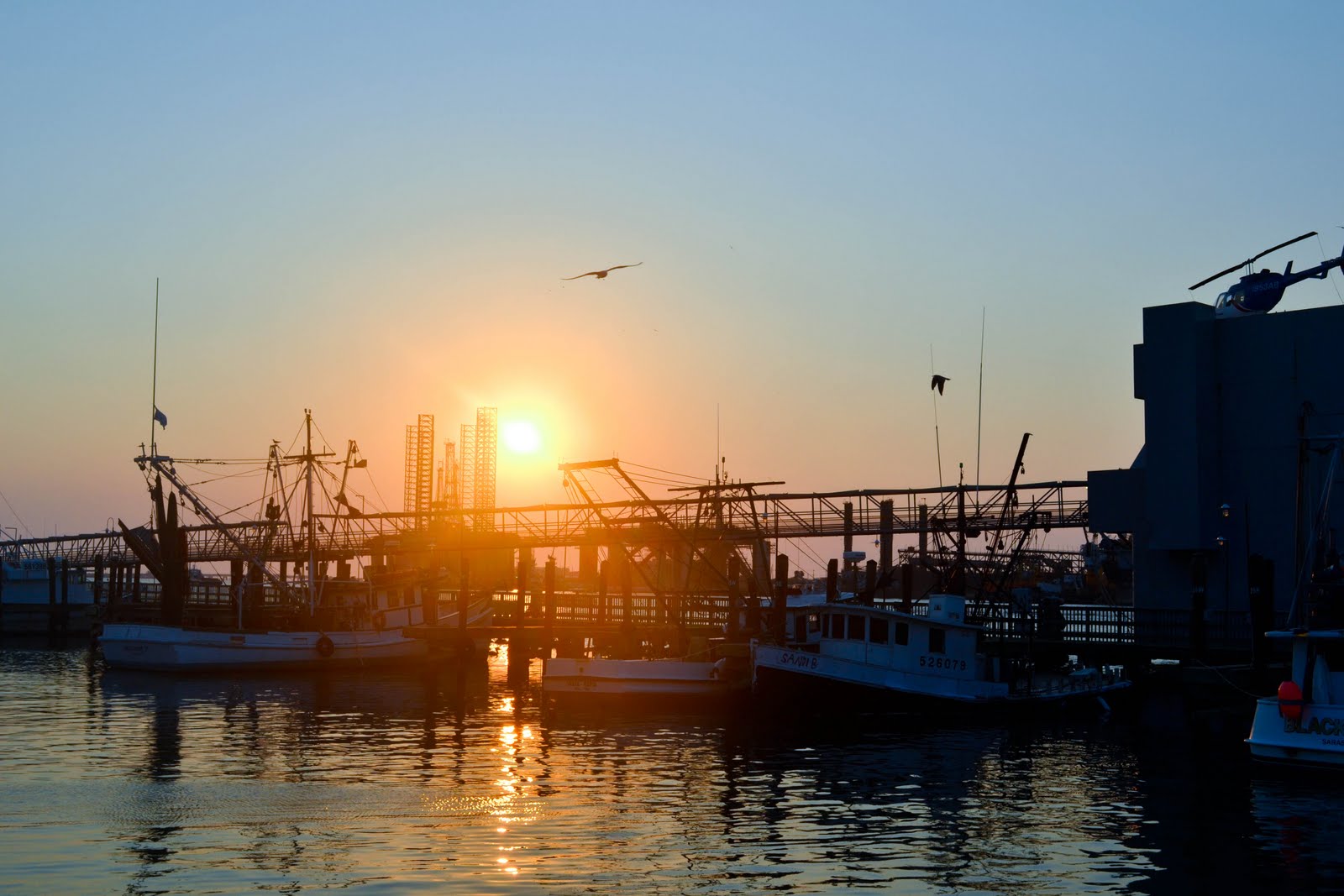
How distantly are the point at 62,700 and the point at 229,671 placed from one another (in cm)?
1370

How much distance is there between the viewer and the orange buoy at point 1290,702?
31578 millimetres

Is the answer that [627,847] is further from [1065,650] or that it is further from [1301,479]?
[1065,650]

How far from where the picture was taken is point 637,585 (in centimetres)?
14488

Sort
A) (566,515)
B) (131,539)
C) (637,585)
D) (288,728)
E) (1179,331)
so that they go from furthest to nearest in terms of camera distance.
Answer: (637,585), (566,515), (131,539), (1179,331), (288,728)

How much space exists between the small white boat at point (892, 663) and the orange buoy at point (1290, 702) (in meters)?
13.3

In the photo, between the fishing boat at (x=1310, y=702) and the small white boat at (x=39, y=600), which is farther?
the small white boat at (x=39, y=600)

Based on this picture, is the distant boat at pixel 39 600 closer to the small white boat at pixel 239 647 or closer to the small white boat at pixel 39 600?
the small white boat at pixel 39 600

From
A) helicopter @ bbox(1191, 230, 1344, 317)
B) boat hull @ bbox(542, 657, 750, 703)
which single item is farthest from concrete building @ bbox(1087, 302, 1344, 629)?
boat hull @ bbox(542, 657, 750, 703)

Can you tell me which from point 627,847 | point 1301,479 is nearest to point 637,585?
point 1301,479

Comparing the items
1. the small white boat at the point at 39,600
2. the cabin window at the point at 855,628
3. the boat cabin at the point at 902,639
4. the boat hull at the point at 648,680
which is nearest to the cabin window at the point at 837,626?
the boat cabin at the point at 902,639

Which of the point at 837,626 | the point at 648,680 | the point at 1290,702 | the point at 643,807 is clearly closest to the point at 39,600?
the point at 648,680

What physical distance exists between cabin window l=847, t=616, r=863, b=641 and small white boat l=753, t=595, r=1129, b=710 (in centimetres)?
3

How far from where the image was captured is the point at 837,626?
1746 inches

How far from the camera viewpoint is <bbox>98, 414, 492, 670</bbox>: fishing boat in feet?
211
